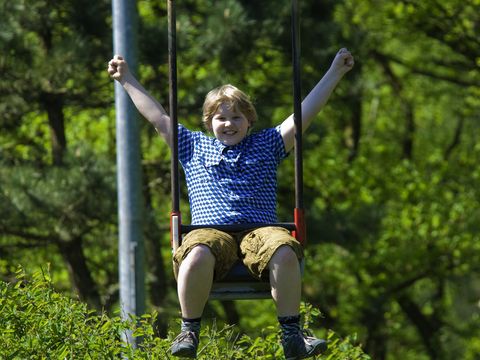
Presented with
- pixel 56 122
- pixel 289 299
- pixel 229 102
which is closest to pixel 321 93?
pixel 229 102

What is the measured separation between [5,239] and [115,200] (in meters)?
1.82

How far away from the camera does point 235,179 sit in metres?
5.98

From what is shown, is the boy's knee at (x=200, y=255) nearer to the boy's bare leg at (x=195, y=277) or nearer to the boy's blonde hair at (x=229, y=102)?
the boy's bare leg at (x=195, y=277)

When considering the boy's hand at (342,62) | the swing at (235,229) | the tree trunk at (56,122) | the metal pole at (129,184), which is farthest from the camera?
the tree trunk at (56,122)

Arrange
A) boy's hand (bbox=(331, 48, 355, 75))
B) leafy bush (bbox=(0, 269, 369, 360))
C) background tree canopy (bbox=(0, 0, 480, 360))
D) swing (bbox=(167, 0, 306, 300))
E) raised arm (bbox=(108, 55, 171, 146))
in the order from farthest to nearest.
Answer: background tree canopy (bbox=(0, 0, 480, 360)) < raised arm (bbox=(108, 55, 171, 146)) < boy's hand (bbox=(331, 48, 355, 75)) < leafy bush (bbox=(0, 269, 369, 360)) < swing (bbox=(167, 0, 306, 300))

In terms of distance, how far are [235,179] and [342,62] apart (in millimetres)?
778

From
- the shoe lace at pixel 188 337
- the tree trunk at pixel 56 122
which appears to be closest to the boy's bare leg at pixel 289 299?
the shoe lace at pixel 188 337

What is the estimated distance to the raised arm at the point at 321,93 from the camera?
6199 millimetres

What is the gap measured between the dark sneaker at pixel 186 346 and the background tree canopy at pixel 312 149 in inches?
263

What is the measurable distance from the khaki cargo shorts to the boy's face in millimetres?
510

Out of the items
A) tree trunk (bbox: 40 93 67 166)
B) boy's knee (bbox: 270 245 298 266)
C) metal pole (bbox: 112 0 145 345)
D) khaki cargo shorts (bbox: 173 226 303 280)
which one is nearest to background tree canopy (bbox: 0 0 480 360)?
tree trunk (bbox: 40 93 67 166)

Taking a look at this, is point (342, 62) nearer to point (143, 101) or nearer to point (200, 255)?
point (143, 101)

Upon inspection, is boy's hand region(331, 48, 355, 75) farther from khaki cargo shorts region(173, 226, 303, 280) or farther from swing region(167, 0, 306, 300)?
khaki cargo shorts region(173, 226, 303, 280)

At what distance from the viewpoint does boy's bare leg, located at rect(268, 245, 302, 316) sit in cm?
557
